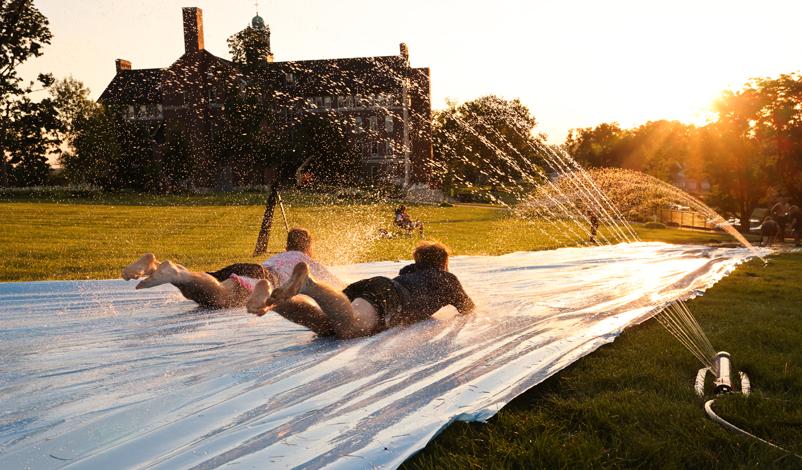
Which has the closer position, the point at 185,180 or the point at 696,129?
the point at 696,129

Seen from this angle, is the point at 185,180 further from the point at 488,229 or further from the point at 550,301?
the point at 550,301

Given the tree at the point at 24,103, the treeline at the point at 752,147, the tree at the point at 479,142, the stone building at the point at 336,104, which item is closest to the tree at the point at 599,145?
the tree at the point at 479,142

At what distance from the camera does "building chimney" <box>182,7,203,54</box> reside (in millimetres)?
32675

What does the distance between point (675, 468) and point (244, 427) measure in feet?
8.16

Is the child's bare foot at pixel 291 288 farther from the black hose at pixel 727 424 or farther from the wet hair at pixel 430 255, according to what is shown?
the black hose at pixel 727 424

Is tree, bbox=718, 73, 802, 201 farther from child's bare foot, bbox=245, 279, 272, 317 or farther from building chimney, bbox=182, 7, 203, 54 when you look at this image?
child's bare foot, bbox=245, 279, 272, 317

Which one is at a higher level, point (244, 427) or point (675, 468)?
point (244, 427)

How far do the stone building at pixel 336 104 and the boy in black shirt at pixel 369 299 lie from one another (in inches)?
1776

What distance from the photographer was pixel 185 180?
51.8 metres

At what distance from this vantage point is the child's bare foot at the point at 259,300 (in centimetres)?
440

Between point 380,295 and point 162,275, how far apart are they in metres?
1.98

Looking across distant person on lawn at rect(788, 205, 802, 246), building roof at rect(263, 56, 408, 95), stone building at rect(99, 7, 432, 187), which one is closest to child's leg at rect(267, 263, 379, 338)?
distant person on lawn at rect(788, 205, 802, 246)

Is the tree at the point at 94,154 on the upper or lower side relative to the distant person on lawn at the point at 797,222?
upper

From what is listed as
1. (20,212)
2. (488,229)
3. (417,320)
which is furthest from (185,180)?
(417,320)
